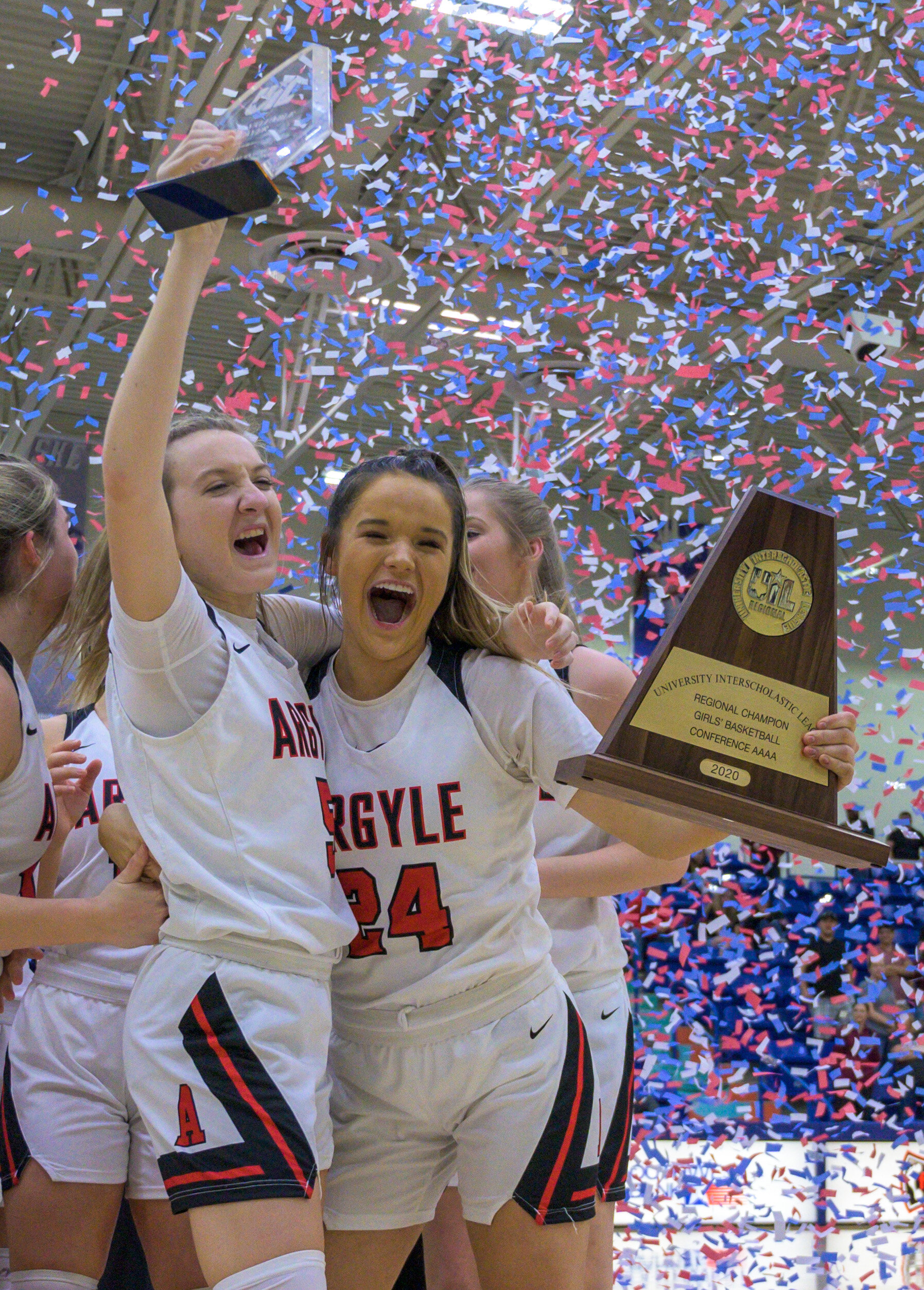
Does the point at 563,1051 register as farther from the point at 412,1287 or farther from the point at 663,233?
the point at 663,233

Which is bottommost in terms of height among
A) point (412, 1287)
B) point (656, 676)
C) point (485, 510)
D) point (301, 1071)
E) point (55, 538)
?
point (412, 1287)

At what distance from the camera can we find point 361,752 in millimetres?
1561

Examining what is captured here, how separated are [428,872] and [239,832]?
0.79ft

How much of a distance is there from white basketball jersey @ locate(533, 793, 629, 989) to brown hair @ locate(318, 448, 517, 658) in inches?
21.7

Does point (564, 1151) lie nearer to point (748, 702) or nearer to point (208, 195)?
point (748, 702)

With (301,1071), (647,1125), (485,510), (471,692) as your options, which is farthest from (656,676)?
(647,1125)

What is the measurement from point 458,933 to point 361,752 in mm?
249

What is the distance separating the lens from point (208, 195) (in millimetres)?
Result: 1310

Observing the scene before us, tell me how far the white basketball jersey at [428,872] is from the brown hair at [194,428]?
1.42 ft

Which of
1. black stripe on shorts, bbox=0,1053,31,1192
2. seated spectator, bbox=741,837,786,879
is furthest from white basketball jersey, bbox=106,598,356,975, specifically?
seated spectator, bbox=741,837,786,879

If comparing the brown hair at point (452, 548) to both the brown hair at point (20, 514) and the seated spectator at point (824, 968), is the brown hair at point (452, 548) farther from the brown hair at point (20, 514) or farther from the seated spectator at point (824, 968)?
the seated spectator at point (824, 968)

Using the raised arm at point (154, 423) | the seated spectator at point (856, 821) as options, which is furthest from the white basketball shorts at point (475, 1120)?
the seated spectator at point (856, 821)

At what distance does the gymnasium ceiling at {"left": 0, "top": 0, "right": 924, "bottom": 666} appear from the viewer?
Answer: 11.8ft

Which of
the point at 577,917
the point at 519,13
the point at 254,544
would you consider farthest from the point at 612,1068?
the point at 519,13
